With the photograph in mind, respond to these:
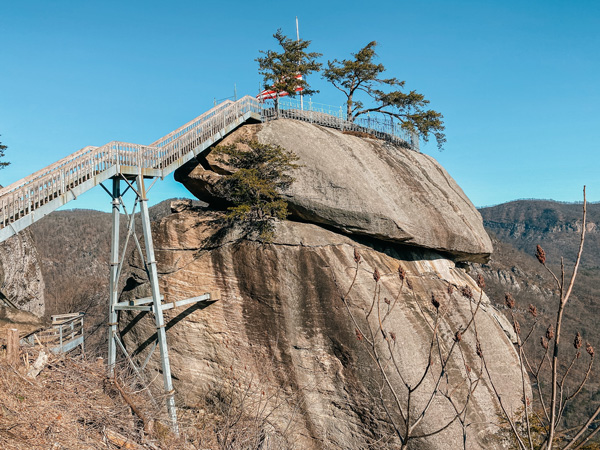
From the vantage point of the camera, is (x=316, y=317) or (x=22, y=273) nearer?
(x=316, y=317)

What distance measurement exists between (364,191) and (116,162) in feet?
24.5

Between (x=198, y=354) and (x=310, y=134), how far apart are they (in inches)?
323

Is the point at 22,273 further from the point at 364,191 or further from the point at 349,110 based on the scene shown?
the point at 364,191

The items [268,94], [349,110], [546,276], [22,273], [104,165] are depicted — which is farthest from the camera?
[546,276]

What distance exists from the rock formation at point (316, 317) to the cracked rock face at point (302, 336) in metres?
0.03

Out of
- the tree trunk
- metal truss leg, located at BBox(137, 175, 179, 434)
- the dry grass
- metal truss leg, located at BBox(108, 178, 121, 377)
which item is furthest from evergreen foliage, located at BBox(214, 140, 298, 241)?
the tree trunk

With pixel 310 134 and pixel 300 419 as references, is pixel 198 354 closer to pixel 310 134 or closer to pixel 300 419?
pixel 300 419

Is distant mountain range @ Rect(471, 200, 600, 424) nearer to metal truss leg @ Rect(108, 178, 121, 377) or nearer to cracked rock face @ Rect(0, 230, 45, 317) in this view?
metal truss leg @ Rect(108, 178, 121, 377)

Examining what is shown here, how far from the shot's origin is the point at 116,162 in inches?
491

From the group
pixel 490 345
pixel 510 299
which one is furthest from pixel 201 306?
pixel 510 299

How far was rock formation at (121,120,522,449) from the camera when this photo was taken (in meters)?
12.5

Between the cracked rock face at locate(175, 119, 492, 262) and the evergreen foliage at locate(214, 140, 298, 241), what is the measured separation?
0.43 meters

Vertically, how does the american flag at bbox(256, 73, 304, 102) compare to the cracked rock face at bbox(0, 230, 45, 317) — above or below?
above

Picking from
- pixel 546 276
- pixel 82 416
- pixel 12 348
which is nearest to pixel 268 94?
pixel 12 348
